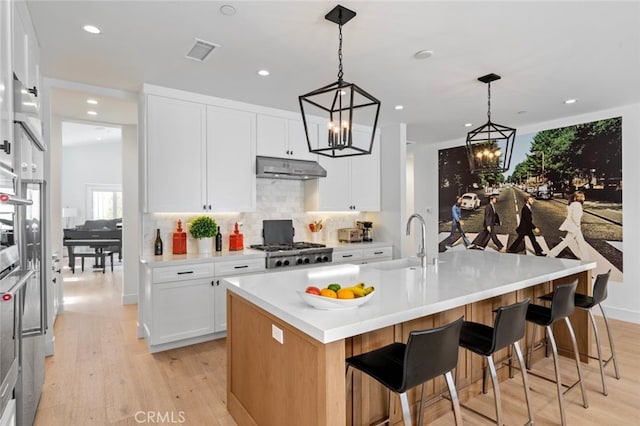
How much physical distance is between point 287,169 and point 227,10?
219cm

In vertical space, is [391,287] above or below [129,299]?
above

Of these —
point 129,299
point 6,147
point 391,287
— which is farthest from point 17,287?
point 129,299

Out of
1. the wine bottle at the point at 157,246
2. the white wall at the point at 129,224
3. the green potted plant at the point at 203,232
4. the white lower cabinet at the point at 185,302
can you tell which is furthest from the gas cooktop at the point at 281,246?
the white wall at the point at 129,224

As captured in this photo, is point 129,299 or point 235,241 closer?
point 235,241

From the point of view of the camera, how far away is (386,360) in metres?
1.76

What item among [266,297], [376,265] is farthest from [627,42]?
[266,297]

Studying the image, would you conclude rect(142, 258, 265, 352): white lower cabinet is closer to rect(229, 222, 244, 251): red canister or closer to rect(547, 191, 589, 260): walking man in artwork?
rect(229, 222, 244, 251): red canister

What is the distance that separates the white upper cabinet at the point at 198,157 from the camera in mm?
3598

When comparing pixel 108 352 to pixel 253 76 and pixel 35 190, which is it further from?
pixel 253 76

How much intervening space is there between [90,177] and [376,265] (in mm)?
10587

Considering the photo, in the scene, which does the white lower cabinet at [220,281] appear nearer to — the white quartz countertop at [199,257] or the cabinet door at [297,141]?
the white quartz countertop at [199,257]

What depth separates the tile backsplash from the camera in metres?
3.93

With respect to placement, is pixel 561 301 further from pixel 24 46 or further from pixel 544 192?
pixel 24 46

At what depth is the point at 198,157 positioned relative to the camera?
3832mm
